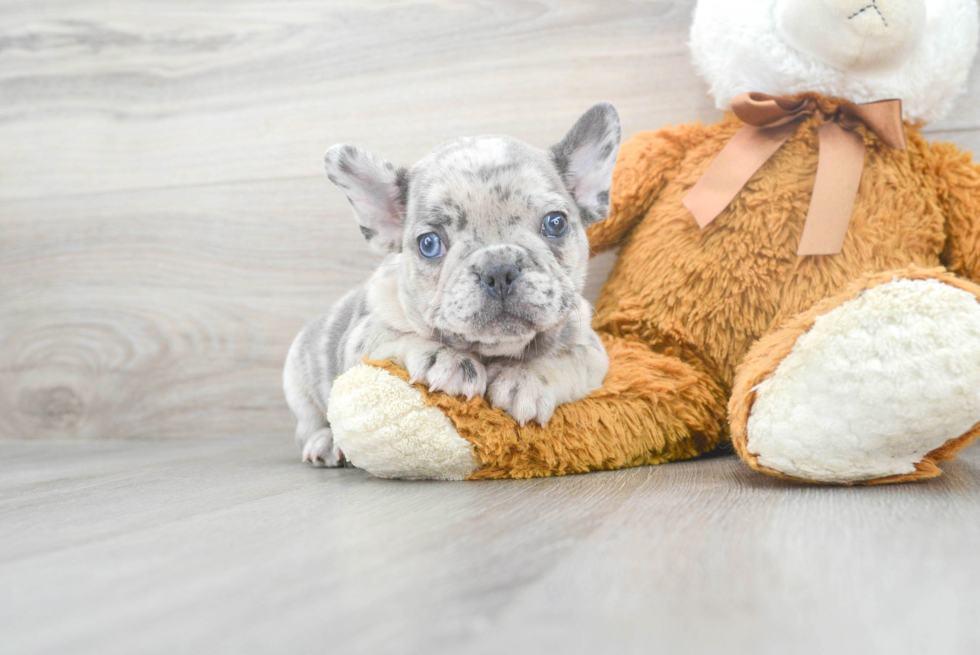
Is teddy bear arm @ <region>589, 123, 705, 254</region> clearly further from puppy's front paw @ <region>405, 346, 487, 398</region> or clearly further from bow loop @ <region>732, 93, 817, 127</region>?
puppy's front paw @ <region>405, 346, 487, 398</region>

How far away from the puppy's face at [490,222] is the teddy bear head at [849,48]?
16.6 inches

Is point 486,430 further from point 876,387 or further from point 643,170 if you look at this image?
point 643,170

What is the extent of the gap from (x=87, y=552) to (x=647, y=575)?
837mm

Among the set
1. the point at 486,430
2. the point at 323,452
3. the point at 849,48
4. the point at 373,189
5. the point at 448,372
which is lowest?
the point at 323,452

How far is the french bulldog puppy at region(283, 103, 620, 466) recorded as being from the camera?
5.18 ft

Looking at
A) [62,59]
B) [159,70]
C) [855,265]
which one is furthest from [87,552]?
[62,59]

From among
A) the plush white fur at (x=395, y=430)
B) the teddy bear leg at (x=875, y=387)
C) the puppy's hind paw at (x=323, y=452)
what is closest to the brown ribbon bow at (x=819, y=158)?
the teddy bear leg at (x=875, y=387)

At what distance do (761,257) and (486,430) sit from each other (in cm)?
85

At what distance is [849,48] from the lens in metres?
1.76

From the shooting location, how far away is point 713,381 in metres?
1.94

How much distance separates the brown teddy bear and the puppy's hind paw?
0.35 metres

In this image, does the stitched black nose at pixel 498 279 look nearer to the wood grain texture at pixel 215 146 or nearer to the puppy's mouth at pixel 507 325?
the puppy's mouth at pixel 507 325

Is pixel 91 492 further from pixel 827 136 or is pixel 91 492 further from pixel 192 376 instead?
pixel 827 136

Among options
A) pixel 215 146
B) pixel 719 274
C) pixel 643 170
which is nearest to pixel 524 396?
pixel 719 274
